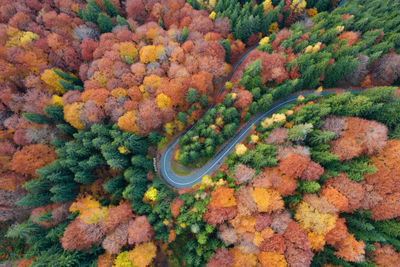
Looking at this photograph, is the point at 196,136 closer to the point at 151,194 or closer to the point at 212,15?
the point at 151,194

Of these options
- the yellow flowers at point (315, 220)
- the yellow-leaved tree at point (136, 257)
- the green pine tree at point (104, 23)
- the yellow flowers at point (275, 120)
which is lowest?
the yellow flowers at point (315, 220)

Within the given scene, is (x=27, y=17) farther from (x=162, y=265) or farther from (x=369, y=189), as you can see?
(x=369, y=189)

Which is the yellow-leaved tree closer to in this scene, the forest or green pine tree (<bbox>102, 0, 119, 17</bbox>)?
the forest

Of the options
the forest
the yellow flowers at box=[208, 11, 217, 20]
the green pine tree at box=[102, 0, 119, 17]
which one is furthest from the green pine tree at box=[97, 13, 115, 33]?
the yellow flowers at box=[208, 11, 217, 20]

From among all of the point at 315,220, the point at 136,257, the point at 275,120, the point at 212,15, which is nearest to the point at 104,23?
the point at 212,15

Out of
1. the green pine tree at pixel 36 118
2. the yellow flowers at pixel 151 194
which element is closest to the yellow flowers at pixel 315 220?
the yellow flowers at pixel 151 194

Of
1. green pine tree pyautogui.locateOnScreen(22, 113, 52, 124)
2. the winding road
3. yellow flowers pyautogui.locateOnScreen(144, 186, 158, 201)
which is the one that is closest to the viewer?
yellow flowers pyautogui.locateOnScreen(144, 186, 158, 201)

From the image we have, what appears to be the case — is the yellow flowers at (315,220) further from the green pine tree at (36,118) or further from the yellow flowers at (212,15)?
the green pine tree at (36,118)
